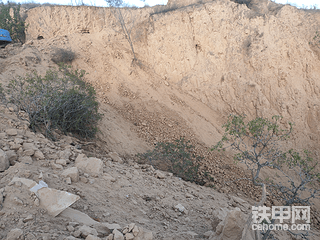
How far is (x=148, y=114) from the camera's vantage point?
867 cm

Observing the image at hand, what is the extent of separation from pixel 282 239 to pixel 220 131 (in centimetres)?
555

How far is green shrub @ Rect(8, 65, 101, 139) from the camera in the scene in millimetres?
5027

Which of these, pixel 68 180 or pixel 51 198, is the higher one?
pixel 51 198

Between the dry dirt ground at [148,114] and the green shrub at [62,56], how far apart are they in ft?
1.11

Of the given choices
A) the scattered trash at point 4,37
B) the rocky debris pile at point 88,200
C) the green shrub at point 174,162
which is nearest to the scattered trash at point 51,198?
the rocky debris pile at point 88,200

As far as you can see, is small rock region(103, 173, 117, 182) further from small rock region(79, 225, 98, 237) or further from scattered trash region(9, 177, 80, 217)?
small rock region(79, 225, 98, 237)

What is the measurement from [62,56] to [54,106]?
590 centimetres

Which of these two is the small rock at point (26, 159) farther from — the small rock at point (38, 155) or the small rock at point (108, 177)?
the small rock at point (108, 177)

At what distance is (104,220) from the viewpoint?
274 centimetres

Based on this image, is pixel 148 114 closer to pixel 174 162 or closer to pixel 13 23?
pixel 174 162

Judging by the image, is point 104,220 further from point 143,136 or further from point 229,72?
point 229,72

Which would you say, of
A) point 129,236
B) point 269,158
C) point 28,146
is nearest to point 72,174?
point 28,146

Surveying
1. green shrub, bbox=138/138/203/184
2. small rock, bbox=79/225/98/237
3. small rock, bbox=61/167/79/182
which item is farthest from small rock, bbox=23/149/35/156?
green shrub, bbox=138/138/203/184

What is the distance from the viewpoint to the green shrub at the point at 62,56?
9961mm
